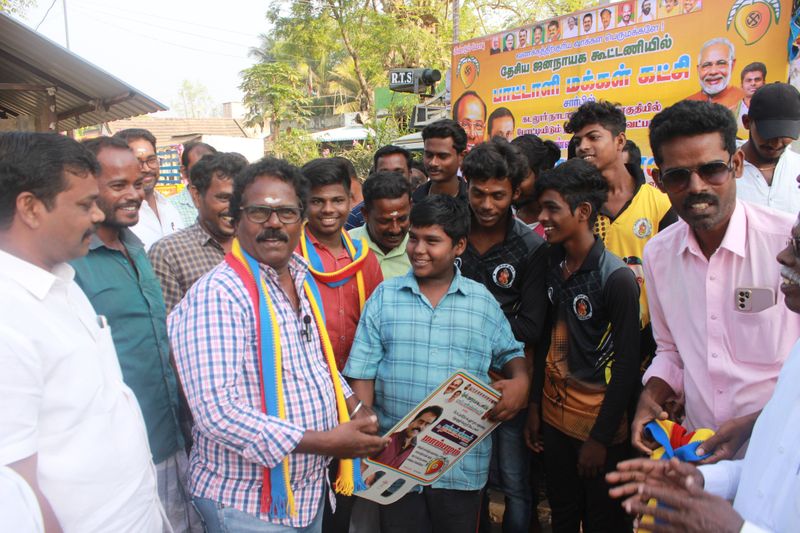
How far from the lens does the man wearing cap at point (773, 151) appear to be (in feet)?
10.6

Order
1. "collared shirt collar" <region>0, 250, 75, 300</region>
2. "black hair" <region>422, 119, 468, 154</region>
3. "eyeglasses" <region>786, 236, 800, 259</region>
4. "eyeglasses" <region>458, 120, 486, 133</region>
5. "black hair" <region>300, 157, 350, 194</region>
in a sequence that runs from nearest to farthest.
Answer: "collared shirt collar" <region>0, 250, 75, 300</region> → "eyeglasses" <region>786, 236, 800, 259</region> → "black hair" <region>300, 157, 350, 194</region> → "black hair" <region>422, 119, 468, 154</region> → "eyeglasses" <region>458, 120, 486, 133</region>

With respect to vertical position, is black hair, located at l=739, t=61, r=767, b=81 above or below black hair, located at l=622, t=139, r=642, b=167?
above

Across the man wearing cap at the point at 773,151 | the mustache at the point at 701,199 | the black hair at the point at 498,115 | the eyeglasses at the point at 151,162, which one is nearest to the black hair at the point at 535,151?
the man wearing cap at the point at 773,151

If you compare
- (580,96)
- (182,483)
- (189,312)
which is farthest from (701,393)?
(580,96)

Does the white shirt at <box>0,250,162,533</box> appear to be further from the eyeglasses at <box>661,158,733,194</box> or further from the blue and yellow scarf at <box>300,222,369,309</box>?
the eyeglasses at <box>661,158,733,194</box>

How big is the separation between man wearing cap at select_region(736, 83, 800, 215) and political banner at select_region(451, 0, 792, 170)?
2226mm

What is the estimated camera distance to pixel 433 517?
256 centimetres

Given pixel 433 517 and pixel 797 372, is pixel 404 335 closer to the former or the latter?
pixel 433 517

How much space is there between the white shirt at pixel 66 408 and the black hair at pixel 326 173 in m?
1.54

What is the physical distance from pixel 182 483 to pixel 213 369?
117 cm

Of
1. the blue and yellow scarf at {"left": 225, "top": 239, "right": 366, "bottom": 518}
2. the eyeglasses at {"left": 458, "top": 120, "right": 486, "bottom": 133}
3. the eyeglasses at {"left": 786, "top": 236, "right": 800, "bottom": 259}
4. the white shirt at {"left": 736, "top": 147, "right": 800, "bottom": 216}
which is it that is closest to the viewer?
the eyeglasses at {"left": 786, "top": 236, "right": 800, "bottom": 259}

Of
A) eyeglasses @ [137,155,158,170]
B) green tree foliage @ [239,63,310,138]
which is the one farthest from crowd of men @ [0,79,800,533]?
green tree foliage @ [239,63,310,138]

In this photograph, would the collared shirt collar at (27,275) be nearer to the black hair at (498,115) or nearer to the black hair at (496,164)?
the black hair at (496,164)

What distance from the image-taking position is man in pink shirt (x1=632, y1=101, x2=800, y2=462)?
197cm
